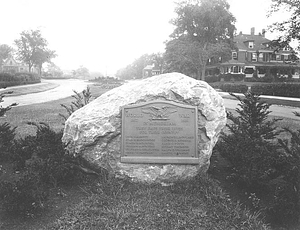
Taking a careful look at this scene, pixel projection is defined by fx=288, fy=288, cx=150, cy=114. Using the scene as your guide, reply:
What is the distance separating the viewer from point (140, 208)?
3.80m

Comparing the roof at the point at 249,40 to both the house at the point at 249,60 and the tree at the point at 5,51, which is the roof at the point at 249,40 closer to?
the house at the point at 249,60

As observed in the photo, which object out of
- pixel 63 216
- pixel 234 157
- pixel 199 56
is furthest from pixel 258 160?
pixel 199 56

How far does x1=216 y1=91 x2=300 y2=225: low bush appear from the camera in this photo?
3.83m

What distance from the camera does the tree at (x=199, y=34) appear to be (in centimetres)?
3941

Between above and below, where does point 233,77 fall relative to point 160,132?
above

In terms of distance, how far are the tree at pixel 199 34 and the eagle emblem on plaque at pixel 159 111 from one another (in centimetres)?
3532

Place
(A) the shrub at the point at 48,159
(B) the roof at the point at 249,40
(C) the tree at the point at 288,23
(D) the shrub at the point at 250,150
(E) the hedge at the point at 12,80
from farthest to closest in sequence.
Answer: (B) the roof at the point at 249,40, (E) the hedge at the point at 12,80, (C) the tree at the point at 288,23, (D) the shrub at the point at 250,150, (A) the shrub at the point at 48,159

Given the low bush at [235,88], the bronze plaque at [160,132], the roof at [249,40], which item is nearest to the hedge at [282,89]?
the low bush at [235,88]

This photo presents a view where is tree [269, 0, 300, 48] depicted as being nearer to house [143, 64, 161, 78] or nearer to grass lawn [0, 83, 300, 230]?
grass lawn [0, 83, 300, 230]

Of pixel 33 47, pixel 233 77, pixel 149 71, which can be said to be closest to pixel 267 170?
pixel 233 77

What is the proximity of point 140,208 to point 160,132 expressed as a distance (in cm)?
137

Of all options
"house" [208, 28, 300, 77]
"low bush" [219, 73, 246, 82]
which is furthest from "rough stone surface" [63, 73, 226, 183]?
"house" [208, 28, 300, 77]

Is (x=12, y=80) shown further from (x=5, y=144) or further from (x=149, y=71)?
(x=149, y=71)

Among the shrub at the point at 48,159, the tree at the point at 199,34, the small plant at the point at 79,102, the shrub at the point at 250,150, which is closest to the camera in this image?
the shrub at the point at 48,159
